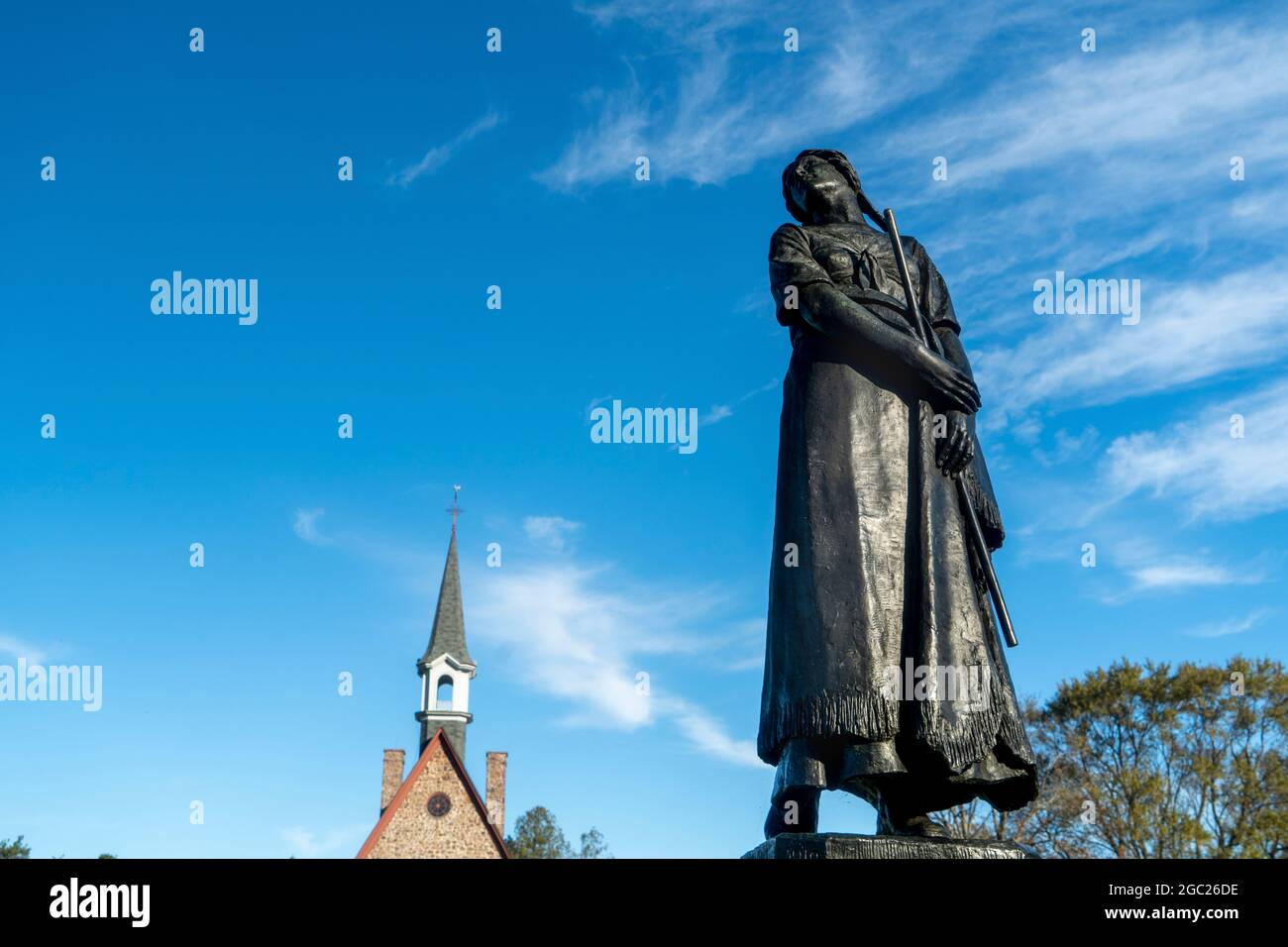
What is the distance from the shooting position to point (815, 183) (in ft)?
20.2

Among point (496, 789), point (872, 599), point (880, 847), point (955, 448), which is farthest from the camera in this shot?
point (496, 789)

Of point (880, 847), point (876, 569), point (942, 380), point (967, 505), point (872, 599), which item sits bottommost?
point (880, 847)

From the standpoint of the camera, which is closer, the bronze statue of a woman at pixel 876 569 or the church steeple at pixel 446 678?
the bronze statue of a woman at pixel 876 569

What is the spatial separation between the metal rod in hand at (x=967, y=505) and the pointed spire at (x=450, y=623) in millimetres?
58440

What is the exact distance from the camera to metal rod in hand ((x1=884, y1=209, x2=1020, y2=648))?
5184mm

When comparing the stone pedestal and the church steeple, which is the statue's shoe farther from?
the church steeple

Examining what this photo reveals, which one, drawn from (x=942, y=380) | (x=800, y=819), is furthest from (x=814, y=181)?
(x=800, y=819)

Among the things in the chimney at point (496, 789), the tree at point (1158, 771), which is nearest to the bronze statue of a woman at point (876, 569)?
the tree at point (1158, 771)

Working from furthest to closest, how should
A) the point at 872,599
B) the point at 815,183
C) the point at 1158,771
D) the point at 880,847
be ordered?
the point at 1158,771, the point at 815,183, the point at 872,599, the point at 880,847

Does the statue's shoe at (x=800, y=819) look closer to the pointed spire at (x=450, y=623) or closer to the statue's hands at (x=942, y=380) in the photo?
the statue's hands at (x=942, y=380)

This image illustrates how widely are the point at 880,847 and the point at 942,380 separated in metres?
2.23

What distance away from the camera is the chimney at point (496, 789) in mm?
58166

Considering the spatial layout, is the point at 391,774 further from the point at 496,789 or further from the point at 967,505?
the point at 967,505
